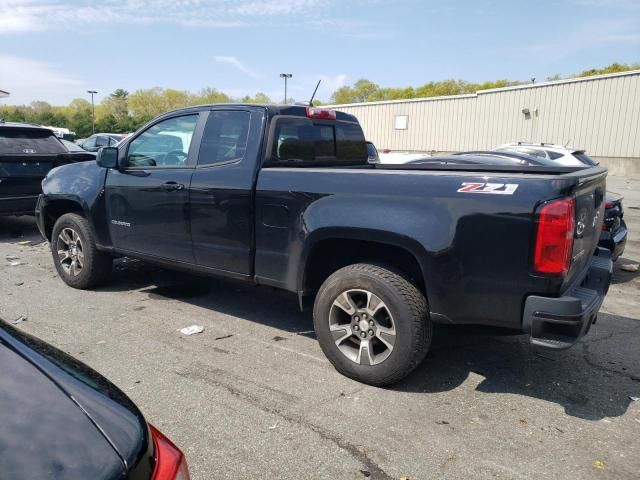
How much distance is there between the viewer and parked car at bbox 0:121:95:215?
831 cm

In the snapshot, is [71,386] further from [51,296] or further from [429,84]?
[429,84]

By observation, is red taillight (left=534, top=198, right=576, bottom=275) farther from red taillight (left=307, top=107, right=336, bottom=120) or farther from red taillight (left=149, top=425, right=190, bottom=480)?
red taillight (left=307, top=107, right=336, bottom=120)

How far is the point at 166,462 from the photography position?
5.10ft

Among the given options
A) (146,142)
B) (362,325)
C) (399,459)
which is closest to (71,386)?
(399,459)

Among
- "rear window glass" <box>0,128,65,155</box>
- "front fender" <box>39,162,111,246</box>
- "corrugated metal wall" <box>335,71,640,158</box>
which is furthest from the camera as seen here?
"corrugated metal wall" <box>335,71,640,158</box>

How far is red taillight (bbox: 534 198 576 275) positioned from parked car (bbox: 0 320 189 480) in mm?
2240

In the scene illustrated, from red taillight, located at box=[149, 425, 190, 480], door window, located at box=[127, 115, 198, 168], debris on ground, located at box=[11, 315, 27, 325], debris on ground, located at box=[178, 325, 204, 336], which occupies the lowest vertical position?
debris on ground, located at box=[178, 325, 204, 336]

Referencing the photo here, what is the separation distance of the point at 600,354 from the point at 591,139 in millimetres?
25411

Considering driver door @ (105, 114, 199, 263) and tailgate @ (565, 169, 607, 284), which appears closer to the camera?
tailgate @ (565, 169, 607, 284)

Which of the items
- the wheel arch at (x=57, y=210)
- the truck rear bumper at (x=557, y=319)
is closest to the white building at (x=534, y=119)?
the wheel arch at (x=57, y=210)

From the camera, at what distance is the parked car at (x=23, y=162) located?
27.3 feet

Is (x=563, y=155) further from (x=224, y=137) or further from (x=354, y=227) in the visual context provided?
(x=354, y=227)

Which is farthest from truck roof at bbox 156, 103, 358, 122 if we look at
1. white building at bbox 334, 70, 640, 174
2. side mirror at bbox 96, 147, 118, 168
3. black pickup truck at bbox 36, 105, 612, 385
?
white building at bbox 334, 70, 640, 174

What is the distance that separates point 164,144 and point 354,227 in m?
2.42
